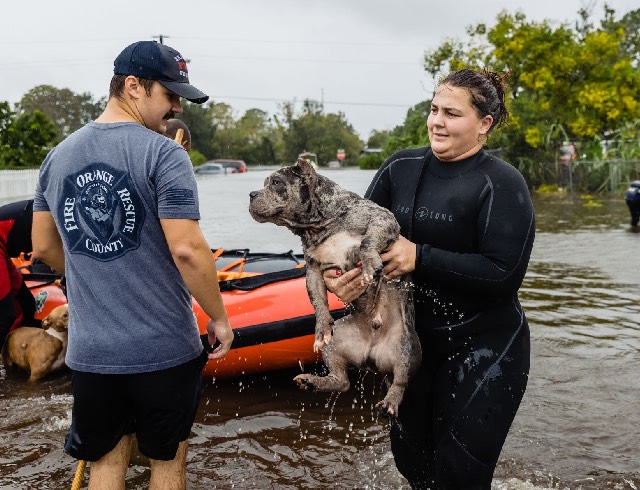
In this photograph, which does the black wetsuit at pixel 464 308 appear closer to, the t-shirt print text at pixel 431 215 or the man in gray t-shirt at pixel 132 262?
the t-shirt print text at pixel 431 215

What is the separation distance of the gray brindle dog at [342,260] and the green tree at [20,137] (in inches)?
1102

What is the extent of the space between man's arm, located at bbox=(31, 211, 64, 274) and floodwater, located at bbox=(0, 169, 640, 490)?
70.1 inches

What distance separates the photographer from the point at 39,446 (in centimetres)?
498

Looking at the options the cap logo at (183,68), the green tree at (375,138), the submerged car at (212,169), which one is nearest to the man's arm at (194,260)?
the cap logo at (183,68)

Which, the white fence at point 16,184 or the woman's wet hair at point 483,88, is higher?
the woman's wet hair at point 483,88

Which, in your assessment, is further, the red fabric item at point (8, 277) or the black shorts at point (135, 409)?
the red fabric item at point (8, 277)

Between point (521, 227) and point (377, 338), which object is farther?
point (377, 338)

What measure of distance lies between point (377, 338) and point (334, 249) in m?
0.43

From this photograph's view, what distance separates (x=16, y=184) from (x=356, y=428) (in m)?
22.1

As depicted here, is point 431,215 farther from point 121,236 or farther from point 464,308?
point 121,236

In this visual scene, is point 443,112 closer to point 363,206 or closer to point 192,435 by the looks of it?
point 363,206

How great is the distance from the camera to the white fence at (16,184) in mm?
23328

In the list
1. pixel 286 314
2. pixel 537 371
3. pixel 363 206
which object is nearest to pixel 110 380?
pixel 363 206

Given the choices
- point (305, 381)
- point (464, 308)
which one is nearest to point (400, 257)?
point (464, 308)
